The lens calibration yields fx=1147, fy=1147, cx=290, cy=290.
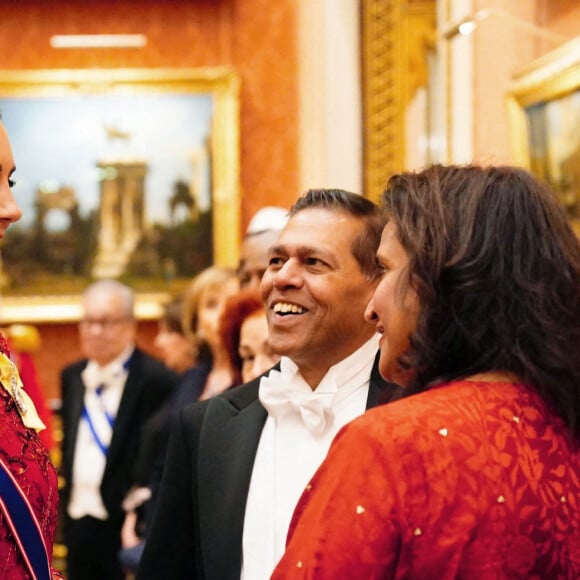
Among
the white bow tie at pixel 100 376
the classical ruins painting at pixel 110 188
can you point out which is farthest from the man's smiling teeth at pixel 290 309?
the classical ruins painting at pixel 110 188

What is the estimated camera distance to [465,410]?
1.86 m

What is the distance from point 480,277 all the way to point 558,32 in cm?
352

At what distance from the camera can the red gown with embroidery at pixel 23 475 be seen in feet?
7.79

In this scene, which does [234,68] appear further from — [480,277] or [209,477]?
[480,277]

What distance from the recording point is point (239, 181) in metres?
10.2

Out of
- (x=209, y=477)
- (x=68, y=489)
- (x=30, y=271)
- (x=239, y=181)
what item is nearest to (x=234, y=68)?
(x=239, y=181)

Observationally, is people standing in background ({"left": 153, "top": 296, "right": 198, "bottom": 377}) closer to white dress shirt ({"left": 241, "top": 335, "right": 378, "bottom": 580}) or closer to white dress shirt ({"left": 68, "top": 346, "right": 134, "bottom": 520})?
white dress shirt ({"left": 68, "top": 346, "right": 134, "bottom": 520})

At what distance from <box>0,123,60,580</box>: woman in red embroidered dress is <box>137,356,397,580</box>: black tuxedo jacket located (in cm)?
40

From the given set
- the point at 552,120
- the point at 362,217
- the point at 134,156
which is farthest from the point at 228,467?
the point at 134,156

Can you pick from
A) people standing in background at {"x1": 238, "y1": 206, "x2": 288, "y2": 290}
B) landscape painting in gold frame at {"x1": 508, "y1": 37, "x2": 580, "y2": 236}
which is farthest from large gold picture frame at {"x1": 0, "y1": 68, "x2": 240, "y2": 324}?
landscape painting in gold frame at {"x1": 508, "y1": 37, "x2": 580, "y2": 236}

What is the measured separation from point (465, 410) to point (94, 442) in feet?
17.2

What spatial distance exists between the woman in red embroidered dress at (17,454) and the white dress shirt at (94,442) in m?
4.13

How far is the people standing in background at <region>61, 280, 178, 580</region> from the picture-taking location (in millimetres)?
6676

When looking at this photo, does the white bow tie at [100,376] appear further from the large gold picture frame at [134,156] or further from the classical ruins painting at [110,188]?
the classical ruins painting at [110,188]
